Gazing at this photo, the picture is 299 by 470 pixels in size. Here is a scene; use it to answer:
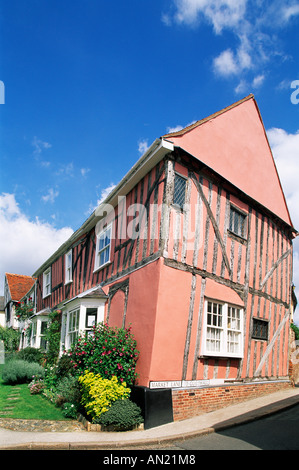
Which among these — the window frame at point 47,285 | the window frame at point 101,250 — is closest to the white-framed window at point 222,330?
the window frame at point 101,250

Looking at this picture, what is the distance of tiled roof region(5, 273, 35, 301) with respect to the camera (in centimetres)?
3186

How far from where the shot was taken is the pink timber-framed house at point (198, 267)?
8281 millimetres

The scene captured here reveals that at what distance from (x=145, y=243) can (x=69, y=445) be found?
4716 mm

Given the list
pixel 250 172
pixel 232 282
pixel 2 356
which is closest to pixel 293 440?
pixel 232 282

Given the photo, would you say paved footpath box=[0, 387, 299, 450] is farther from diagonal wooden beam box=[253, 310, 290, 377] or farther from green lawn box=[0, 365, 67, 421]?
diagonal wooden beam box=[253, 310, 290, 377]

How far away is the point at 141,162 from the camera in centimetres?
950

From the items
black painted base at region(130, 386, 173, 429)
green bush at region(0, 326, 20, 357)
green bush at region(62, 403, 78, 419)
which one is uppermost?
black painted base at region(130, 386, 173, 429)

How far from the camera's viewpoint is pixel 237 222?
11.0 meters

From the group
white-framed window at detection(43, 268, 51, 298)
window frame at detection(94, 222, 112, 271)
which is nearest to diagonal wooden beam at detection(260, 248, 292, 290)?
window frame at detection(94, 222, 112, 271)

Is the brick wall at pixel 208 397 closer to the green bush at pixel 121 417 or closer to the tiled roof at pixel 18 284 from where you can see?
the green bush at pixel 121 417

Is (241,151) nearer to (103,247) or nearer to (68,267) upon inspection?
(103,247)

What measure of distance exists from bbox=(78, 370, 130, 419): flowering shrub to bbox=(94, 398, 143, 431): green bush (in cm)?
13

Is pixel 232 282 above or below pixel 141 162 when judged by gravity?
below
